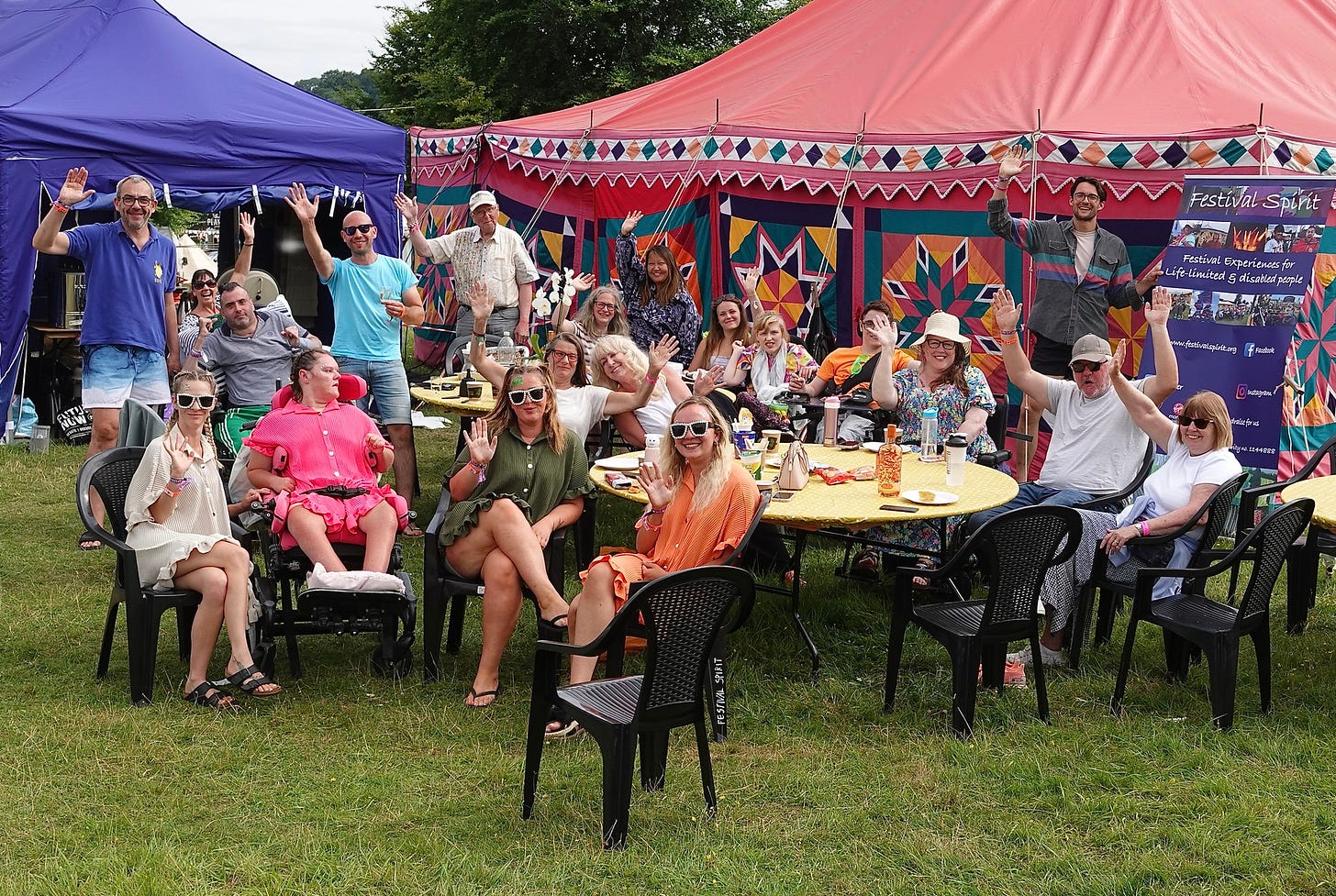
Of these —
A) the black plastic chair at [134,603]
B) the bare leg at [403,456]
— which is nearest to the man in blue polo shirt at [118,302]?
the bare leg at [403,456]

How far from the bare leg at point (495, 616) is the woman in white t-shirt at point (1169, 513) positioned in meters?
2.07

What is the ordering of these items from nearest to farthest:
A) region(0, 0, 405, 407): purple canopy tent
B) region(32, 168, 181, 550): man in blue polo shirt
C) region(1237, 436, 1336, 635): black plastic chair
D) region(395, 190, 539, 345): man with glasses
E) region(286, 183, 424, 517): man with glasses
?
region(1237, 436, 1336, 635): black plastic chair → region(32, 168, 181, 550): man in blue polo shirt → region(286, 183, 424, 517): man with glasses → region(0, 0, 405, 407): purple canopy tent → region(395, 190, 539, 345): man with glasses

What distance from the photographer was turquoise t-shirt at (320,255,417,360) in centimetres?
791

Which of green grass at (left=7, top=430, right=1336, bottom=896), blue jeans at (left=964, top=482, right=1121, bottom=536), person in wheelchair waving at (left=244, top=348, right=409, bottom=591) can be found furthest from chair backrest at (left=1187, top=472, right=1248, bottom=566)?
person in wheelchair waving at (left=244, top=348, right=409, bottom=591)

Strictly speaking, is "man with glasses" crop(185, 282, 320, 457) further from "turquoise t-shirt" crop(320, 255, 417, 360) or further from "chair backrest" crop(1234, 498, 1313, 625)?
"chair backrest" crop(1234, 498, 1313, 625)

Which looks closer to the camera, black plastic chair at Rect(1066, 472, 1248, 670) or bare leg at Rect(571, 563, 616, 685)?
bare leg at Rect(571, 563, 616, 685)

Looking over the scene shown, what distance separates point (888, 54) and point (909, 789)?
7387 mm

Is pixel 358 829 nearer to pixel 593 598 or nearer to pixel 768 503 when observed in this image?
pixel 593 598

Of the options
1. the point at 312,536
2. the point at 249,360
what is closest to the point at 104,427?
the point at 249,360

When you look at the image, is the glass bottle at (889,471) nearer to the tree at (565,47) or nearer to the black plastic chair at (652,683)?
the black plastic chair at (652,683)

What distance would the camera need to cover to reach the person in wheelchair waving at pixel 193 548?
511 centimetres

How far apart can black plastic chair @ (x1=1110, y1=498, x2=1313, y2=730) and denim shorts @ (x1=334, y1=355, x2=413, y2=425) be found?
14.7 feet

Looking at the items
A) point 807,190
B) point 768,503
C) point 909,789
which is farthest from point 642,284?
point 909,789

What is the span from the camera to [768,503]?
541 centimetres
